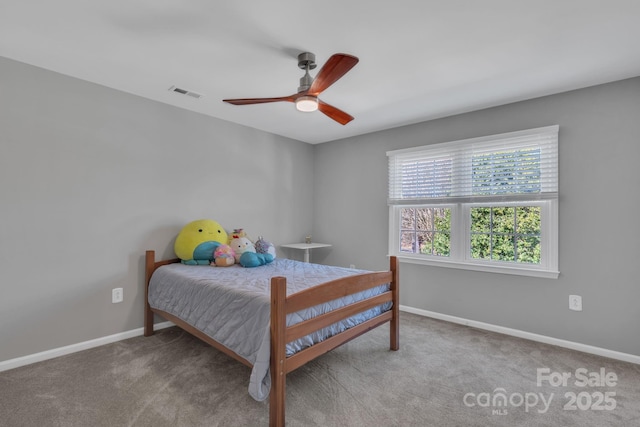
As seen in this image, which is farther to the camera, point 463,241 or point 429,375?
point 463,241

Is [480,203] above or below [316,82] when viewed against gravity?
below

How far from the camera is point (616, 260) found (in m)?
2.54

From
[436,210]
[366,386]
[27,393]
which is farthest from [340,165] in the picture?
[27,393]

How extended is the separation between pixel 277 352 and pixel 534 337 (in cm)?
258

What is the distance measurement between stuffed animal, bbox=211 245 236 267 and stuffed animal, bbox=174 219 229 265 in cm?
7

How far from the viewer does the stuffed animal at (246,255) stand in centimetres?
301

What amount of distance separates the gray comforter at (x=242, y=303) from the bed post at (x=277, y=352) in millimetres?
42

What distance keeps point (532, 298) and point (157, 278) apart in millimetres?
3534

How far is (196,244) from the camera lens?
3.10 metres

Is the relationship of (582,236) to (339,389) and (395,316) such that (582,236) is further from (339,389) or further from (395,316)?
(339,389)

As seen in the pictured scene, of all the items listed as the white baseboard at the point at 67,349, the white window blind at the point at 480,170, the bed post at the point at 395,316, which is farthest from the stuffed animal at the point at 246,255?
the white window blind at the point at 480,170

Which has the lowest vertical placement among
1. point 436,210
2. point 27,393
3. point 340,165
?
point 27,393

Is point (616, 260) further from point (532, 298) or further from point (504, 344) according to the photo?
point (504, 344)

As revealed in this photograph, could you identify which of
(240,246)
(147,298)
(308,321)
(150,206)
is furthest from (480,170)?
(147,298)
